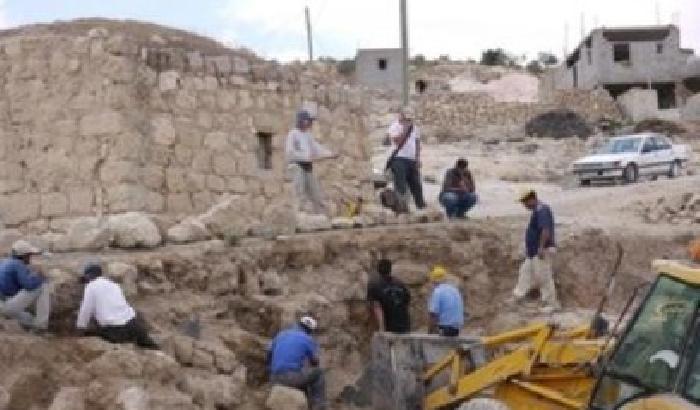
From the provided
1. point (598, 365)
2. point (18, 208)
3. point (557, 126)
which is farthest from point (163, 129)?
point (557, 126)

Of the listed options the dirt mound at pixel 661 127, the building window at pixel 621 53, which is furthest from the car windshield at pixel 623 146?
the building window at pixel 621 53

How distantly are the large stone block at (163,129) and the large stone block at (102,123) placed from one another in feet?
1.54

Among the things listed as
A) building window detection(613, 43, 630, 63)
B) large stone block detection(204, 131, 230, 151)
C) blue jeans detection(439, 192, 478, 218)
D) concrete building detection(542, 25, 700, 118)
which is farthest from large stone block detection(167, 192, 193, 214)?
building window detection(613, 43, 630, 63)

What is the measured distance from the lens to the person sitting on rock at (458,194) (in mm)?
17703

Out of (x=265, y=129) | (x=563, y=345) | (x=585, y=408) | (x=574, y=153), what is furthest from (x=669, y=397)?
(x=574, y=153)

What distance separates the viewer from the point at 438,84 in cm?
5244

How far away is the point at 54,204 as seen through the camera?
15.4 metres

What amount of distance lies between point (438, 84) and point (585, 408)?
43813 millimetres

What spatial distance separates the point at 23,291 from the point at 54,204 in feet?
13.5

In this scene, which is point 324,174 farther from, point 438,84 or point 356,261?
point 438,84

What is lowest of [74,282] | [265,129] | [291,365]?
[291,365]

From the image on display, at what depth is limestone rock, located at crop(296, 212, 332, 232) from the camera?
15359 mm

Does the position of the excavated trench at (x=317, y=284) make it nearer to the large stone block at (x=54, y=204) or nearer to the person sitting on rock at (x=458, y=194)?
the person sitting on rock at (x=458, y=194)

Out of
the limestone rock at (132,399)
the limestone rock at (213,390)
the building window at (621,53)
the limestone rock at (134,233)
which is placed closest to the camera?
the limestone rock at (132,399)
